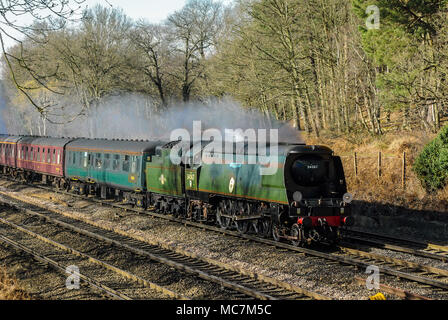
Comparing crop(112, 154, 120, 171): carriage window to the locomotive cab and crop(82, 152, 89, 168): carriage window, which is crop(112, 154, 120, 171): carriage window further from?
the locomotive cab

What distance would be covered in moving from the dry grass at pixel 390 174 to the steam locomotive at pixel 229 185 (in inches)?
205

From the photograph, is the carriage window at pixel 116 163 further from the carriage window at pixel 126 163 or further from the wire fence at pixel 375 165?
the wire fence at pixel 375 165

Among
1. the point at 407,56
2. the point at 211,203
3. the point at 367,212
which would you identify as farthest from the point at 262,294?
the point at 407,56

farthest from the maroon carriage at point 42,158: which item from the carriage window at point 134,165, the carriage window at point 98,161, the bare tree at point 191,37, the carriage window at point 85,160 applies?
the bare tree at point 191,37

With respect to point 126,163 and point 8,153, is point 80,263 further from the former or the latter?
point 8,153

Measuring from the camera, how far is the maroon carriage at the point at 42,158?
1142 inches

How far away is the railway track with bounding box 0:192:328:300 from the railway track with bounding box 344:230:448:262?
187 inches

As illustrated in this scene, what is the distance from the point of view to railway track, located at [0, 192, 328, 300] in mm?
9969

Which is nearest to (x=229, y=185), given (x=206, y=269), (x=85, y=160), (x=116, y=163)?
(x=206, y=269)

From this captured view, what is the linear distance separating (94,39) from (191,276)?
3690cm

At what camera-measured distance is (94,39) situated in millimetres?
44188

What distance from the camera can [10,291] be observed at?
951 cm

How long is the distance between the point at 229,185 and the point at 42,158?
19015 millimetres

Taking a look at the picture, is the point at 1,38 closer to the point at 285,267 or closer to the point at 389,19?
the point at 285,267
